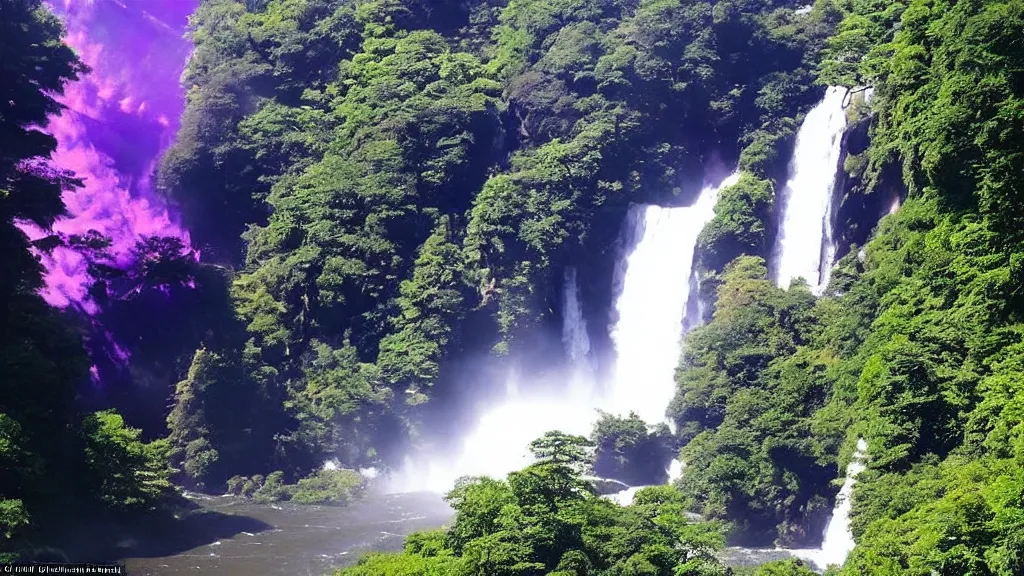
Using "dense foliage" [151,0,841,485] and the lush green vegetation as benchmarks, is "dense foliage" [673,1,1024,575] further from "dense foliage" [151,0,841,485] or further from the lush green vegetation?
the lush green vegetation

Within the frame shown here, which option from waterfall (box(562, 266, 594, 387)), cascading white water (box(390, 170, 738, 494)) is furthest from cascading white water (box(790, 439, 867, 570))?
waterfall (box(562, 266, 594, 387))

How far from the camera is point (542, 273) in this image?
189 feet

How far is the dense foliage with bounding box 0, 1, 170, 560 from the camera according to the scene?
3700 centimetres

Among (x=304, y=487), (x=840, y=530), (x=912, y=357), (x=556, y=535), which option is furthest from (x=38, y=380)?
(x=912, y=357)

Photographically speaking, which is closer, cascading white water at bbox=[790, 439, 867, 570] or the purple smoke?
cascading white water at bbox=[790, 439, 867, 570]

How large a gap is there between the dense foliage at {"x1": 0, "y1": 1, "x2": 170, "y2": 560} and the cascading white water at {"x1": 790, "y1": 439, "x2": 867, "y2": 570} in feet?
68.4

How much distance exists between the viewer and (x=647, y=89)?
60.7 metres

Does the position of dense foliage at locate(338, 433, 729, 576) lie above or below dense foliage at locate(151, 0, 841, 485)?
below

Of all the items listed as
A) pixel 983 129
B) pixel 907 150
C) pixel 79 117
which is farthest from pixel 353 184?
pixel 983 129

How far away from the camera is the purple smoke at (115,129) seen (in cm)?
5234

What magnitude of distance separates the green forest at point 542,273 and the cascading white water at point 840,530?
1.24 m

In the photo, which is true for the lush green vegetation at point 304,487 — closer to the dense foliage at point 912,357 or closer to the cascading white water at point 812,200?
the dense foliage at point 912,357

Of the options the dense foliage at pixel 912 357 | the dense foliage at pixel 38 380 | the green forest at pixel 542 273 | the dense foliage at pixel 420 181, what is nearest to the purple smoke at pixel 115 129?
the green forest at pixel 542 273

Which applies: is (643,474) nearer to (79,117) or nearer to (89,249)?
(89,249)
